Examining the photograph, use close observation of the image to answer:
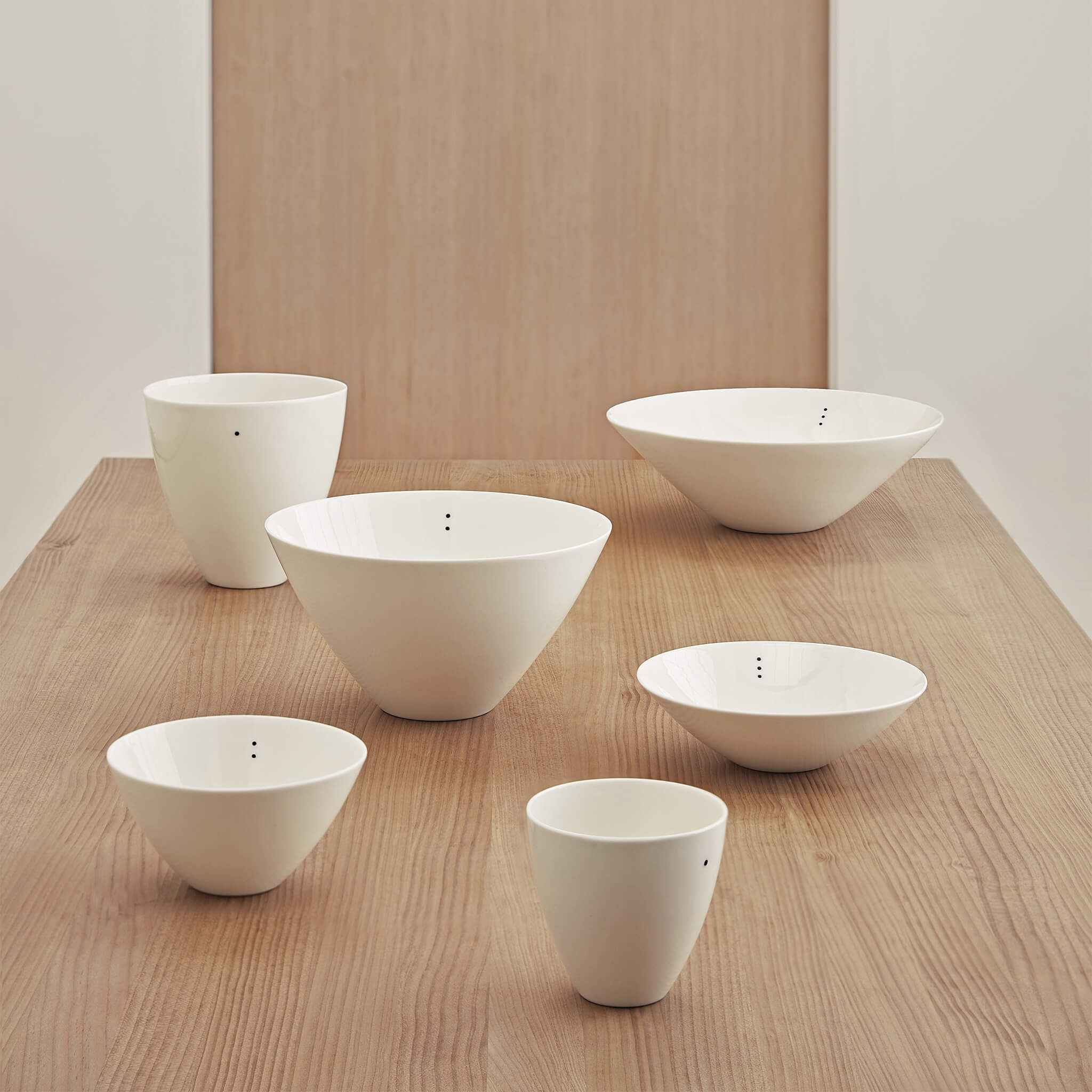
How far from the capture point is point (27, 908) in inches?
25.5

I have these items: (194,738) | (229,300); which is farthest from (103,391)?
(194,738)

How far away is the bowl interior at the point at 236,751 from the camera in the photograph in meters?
0.69

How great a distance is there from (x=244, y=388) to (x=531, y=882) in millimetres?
776

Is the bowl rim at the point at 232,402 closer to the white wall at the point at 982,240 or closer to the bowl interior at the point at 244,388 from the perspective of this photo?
the bowl interior at the point at 244,388

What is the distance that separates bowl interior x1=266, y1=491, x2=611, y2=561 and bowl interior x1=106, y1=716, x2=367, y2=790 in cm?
25

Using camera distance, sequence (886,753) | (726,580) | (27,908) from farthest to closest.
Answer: (726,580) → (886,753) → (27,908)

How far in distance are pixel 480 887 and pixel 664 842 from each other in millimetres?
166

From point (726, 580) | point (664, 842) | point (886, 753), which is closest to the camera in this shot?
point (664, 842)

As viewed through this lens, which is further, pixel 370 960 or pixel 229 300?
pixel 229 300

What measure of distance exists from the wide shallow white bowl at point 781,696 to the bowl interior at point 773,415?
60 cm

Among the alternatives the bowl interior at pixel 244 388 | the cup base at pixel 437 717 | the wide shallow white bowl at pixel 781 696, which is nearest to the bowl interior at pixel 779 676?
the wide shallow white bowl at pixel 781 696

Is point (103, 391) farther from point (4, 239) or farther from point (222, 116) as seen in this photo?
point (222, 116)

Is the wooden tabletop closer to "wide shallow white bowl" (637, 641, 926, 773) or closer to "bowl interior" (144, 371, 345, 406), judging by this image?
"wide shallow white bowl" (637, 641, 926, 773)

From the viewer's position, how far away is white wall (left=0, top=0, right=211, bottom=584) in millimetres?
2197
